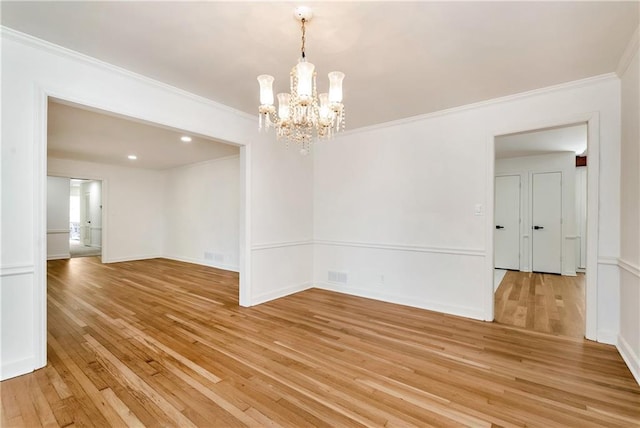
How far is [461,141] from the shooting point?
12.4 feet

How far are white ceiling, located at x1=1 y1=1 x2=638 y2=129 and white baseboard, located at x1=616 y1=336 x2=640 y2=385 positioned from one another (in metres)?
2.64

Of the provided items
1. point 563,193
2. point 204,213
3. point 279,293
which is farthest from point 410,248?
point 204,213

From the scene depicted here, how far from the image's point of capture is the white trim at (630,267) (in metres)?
2.35

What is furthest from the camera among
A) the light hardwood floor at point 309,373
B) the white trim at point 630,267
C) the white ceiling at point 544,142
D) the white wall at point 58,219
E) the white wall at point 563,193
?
the white wall at point 58,219

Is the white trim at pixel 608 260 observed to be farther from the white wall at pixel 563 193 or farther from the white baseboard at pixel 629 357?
the white wall at pixel 563 193

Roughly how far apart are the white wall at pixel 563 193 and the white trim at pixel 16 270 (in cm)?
855

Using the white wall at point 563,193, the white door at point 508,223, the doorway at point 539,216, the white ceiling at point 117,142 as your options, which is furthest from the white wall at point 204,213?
the white wall at point 563,193

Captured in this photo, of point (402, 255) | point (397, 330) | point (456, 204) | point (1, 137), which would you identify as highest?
point (1, 137)

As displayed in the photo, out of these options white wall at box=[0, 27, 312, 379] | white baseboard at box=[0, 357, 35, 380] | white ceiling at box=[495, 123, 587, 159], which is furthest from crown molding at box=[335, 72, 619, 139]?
white baseboard at box=[0, 357, 35, 380]

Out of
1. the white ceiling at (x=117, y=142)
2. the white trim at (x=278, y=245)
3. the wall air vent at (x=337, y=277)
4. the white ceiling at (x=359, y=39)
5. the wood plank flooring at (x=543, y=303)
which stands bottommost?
the wood plank flooring at (x=543, y=303)

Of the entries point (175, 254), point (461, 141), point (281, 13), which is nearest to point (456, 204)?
point (461, 141)

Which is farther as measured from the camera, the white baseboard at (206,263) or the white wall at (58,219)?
the white wall at (58,219)

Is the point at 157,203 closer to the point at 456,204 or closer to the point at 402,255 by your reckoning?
the point at 402,255

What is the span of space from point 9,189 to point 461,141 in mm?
4709
